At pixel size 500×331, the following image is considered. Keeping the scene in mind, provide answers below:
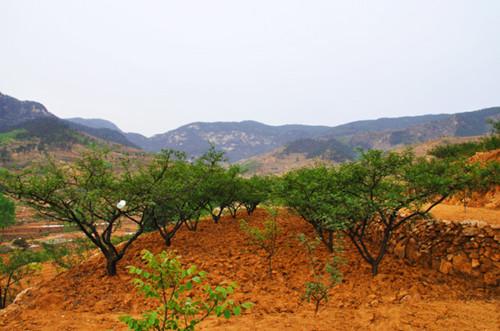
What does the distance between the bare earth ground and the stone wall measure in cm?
38

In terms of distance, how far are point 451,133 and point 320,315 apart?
199258mm

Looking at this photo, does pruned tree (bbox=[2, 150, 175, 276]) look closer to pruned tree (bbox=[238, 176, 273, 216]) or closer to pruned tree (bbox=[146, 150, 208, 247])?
pruned tree (bbox=[146, 150, 208, 247])

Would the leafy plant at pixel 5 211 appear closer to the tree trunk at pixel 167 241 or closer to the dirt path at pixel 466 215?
the tree trunk at pixel 167 241

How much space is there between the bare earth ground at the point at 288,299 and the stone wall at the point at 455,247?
380 mm

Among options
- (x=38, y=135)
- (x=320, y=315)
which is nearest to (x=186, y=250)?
(x=320, y=315)

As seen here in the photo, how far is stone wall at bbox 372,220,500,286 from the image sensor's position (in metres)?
8.63

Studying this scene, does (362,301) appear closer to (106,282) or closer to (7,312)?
(106,282)

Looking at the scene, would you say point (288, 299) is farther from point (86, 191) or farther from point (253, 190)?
point (253, 190)

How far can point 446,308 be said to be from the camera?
7.40 meters

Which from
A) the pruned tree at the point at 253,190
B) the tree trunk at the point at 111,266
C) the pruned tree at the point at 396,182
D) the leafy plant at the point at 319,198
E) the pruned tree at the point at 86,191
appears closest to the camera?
the pruned tree at the point at 396,182

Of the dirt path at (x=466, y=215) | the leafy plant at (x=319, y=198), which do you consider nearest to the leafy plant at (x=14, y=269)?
the leafy plant at (x=319, y=198)

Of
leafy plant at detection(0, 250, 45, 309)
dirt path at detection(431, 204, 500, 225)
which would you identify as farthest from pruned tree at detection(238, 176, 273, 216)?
leafy plant at detection(0, 250, 45, 309)

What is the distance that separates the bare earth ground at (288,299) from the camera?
7.09 m

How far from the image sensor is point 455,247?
9281 mm
